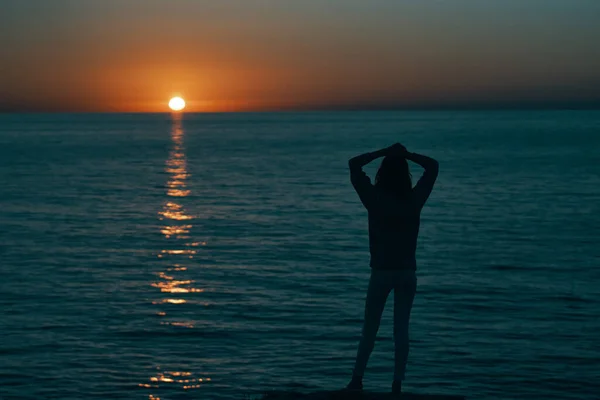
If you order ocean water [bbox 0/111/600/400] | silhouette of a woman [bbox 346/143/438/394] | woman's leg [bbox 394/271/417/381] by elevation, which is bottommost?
ocean water [bbox 0/111/600/400]

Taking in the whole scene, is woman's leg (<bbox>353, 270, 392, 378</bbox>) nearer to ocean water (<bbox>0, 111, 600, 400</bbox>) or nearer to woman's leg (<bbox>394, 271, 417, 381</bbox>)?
woman's leg (<bbox>394, 271, 417, 381</bbox>)

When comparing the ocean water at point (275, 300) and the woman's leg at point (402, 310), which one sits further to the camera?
the ocean water at point (275, 300)

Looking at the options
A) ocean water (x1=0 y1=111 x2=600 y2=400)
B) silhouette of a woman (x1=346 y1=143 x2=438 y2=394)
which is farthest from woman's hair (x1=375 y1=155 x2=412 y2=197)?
ocean water (x1=0 y1=111 x2=600 y2=400)

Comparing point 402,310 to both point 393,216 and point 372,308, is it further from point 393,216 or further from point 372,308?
point 393,216

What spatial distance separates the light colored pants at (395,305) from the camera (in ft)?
27.6

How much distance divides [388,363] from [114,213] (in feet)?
92.1

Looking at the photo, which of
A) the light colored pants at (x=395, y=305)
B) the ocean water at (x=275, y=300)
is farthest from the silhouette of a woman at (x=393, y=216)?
the ocean water at (x=275, y=300)

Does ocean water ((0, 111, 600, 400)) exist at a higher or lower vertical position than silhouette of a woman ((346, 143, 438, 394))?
lower

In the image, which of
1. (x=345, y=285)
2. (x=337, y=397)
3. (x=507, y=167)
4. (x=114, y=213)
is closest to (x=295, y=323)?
(x=345, y=285)

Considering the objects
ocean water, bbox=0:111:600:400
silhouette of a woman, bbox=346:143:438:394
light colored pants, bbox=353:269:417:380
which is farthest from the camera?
ocean water, bbox=0:111:600:400

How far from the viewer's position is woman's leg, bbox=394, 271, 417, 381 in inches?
332

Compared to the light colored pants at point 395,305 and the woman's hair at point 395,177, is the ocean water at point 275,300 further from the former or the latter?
the woman's hair at point 395,177

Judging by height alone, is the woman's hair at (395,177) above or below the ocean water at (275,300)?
above

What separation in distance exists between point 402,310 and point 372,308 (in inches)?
11.7
